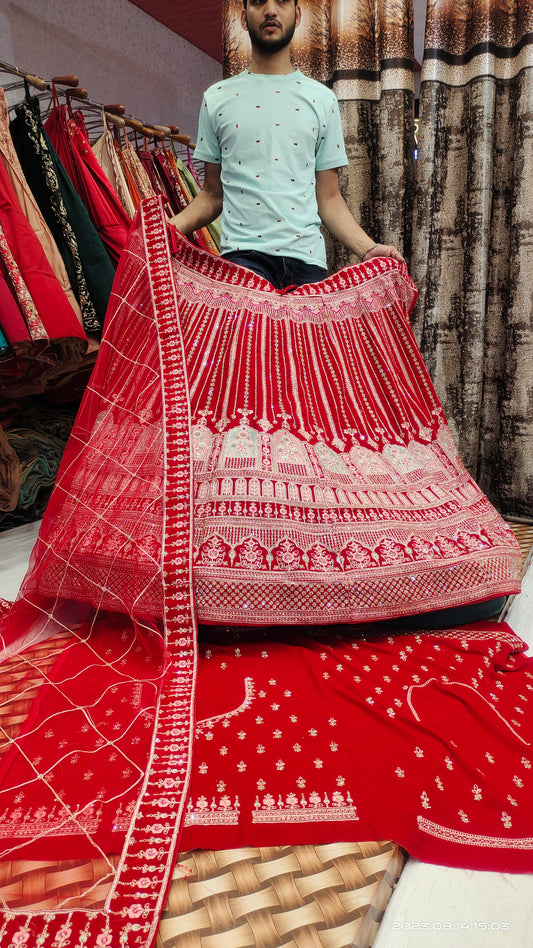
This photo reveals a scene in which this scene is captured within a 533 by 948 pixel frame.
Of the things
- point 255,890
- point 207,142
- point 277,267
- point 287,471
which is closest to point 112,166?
point 207,142

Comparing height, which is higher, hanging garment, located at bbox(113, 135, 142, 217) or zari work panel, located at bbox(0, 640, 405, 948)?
hanging garment, located at bbox(113, 135, 142, 217)

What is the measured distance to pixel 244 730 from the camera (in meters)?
0.98

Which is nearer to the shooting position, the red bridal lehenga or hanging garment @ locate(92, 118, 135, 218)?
the red bridal lehenga

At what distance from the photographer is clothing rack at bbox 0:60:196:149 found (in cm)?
208

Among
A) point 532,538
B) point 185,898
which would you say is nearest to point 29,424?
point 532,538

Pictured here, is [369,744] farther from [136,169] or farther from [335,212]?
[136,169]

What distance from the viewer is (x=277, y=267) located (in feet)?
5.77

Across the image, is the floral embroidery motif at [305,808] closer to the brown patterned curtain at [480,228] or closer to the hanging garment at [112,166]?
the brown patterned curtain at [480,228]

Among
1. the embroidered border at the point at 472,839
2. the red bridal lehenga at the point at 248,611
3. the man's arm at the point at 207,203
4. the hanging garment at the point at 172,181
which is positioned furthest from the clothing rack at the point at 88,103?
the embroidered border at the point at 472,839

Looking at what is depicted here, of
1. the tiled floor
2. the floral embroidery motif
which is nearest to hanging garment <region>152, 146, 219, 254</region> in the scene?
the floral embroidery motif

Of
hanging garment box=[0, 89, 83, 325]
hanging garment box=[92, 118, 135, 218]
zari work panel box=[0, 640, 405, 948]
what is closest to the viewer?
zari work panel box=[0, 640, 405, 948]

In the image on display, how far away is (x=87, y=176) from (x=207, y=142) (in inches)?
25.9

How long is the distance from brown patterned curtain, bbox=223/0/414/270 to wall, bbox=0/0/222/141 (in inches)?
36.0
